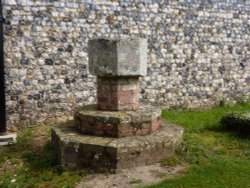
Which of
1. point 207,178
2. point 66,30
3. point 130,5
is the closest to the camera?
point 207,178

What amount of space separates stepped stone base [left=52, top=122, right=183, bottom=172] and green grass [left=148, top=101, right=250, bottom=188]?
287mm

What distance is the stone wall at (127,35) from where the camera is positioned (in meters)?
8.85

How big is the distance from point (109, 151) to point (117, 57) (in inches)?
59.3

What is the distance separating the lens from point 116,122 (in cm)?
631

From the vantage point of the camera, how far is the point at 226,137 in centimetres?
813

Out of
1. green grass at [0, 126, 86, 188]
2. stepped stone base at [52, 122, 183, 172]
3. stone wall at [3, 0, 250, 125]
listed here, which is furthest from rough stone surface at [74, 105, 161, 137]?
stone wall at [3, 0, 250, 125]

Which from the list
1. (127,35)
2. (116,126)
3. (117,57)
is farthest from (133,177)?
(127,35)

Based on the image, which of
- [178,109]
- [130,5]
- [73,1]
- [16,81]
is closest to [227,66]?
[178,109]

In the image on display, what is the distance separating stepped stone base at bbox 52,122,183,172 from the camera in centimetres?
600

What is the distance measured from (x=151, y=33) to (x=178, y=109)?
2.29 m

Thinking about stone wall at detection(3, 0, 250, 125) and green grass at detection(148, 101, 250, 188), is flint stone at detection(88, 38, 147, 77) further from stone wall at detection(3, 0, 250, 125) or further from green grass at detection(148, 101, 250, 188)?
stone wall at detection(3, 0, 250, 125)

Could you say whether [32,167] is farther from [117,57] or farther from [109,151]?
[117,57]

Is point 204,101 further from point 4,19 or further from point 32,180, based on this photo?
point 32,180

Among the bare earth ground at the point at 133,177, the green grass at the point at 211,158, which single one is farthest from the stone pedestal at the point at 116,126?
the green grass at the point at 211,158
